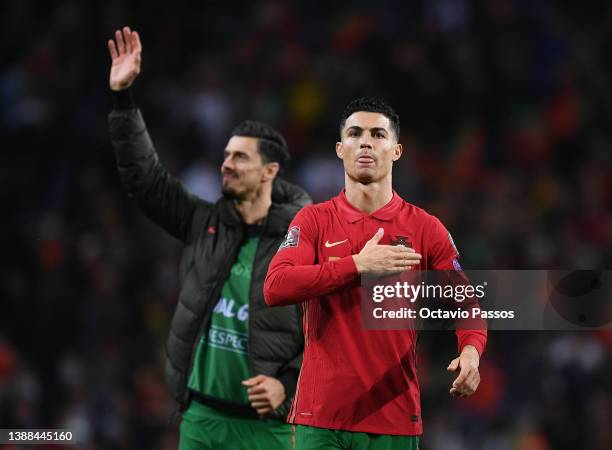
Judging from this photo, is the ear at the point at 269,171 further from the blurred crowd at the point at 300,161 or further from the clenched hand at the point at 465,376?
the blurred crowd at the point at 300,161

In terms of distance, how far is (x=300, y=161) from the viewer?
9.70m

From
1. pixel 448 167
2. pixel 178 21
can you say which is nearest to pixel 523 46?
pixel 448 167

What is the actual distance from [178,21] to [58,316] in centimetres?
383

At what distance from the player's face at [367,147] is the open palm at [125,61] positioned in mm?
1482

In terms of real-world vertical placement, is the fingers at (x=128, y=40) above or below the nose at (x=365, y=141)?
above

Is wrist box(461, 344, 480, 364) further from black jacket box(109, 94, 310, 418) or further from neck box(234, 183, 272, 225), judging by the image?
neck box(234, 183, 272, 225)

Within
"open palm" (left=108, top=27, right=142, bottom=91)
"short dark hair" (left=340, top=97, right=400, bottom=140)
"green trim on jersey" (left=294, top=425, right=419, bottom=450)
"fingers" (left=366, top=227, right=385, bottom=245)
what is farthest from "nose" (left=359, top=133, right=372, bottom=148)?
"open palm" (left=108, top=27, right=142, bottom=91)

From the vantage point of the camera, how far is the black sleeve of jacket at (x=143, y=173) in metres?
4.96

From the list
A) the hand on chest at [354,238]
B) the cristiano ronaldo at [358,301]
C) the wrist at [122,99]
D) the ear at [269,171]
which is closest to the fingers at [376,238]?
the cristiano ronaldo at [358,301]

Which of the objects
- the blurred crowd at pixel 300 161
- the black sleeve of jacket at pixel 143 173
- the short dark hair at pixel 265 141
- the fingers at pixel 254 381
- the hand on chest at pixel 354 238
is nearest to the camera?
the hand on chest at pixel 354 238

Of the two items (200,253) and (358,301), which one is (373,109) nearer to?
(358,301)

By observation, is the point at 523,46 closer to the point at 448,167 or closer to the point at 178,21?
the point at 448,167

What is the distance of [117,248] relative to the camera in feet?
29.1

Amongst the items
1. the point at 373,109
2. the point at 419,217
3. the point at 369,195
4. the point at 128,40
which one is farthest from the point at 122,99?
the point at 419,217
